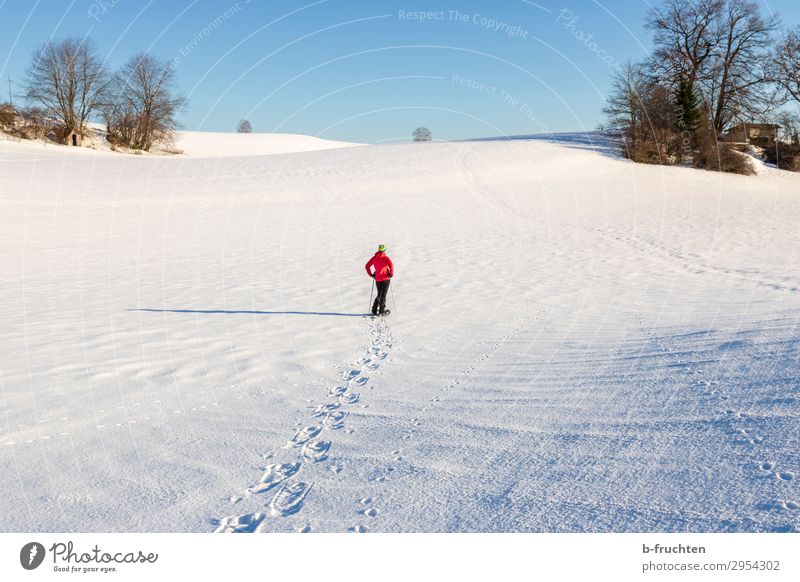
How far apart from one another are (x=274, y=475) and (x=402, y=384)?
8.78 ft

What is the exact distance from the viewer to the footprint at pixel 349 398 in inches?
238

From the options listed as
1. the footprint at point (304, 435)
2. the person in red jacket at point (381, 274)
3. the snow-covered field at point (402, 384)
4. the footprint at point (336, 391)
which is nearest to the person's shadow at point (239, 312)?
the snow-covered field at point (402, 384)

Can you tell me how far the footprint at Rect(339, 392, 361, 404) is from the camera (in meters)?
6.05

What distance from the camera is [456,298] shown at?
12102 millimetres

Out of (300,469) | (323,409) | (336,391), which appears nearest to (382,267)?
(336,391)

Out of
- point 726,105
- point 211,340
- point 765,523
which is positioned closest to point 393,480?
point 765,523

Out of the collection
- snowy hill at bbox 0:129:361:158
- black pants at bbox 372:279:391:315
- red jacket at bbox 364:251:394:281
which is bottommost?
black pants at bbox 372:279:391:315

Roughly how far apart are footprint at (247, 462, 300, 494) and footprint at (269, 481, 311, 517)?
12 cm

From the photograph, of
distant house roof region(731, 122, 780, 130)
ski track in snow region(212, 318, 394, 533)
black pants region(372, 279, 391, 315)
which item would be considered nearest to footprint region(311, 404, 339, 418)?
ski track in snow region(212, 318, 394, 533)

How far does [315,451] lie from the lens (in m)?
4.66

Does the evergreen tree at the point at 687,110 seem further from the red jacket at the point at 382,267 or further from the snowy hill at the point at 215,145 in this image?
the snowy hill at the point at 215,145

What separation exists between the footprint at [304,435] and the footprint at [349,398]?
788 millimetres

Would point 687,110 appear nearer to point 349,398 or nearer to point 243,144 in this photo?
point 349,398

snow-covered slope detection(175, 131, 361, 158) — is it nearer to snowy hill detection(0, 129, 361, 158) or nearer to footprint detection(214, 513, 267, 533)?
snowy hill detection(0, 129, 361, 158)
